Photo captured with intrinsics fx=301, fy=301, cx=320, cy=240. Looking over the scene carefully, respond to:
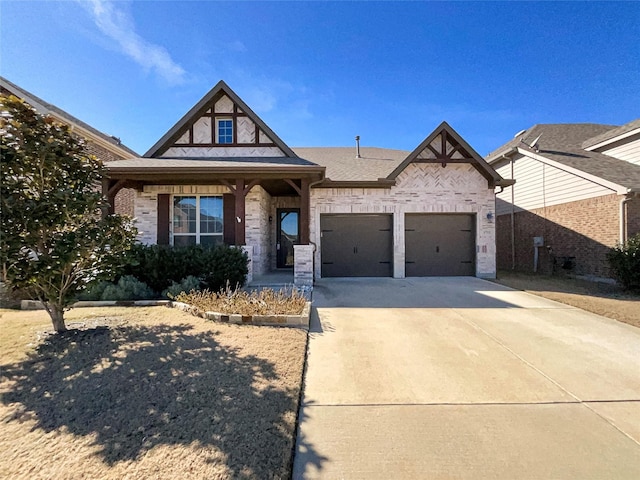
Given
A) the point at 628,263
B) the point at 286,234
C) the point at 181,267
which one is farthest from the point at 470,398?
the point at 286,234

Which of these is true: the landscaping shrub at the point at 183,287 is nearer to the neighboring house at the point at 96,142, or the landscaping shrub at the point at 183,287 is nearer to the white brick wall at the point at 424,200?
the white brick wall at the point at 424,200

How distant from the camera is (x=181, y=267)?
291 inches

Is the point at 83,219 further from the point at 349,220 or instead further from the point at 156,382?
the point at 349,220

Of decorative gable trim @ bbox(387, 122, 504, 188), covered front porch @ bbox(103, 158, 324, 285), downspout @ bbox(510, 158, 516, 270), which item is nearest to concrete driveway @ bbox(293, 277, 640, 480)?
covered front porch @ bbox(103, 158, 324, 285)

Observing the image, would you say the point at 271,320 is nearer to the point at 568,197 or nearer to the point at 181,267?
the point at 181,267

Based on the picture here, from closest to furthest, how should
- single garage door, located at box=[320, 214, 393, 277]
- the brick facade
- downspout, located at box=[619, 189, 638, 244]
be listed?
downspout, located at box=[619, 189, 638, 244] < the brick facade < single garage door, located at box=[320, 214, 393, 277]

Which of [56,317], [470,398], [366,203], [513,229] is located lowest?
[470,398]

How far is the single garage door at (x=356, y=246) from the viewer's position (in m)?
10.7

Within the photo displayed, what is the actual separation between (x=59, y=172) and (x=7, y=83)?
43.8 feet

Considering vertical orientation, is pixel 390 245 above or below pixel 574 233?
below

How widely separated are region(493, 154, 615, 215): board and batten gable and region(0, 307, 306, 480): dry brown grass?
11980mm

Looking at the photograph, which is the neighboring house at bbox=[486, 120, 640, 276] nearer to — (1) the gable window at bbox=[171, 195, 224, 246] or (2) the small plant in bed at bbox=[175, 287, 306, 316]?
(2) the small plant in bed at bbox=[175, 287, 306, 316]

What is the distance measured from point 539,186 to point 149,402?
1531cm

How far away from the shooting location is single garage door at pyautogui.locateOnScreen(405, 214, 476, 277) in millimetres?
10781
